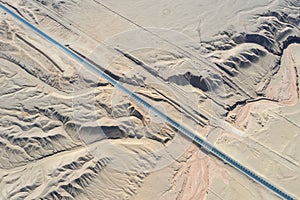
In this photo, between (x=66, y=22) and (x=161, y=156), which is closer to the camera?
(x=161, y=156)

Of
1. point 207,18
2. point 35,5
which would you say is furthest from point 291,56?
point 35,5

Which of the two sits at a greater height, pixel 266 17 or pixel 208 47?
pixel 266 17

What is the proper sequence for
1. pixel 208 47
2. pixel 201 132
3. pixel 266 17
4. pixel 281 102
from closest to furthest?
pixel 201 132, pixel 281 102, pixel 208 47, pixel 266 17

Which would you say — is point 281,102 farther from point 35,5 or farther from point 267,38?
point 35,5

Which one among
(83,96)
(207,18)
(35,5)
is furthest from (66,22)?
(207,18)

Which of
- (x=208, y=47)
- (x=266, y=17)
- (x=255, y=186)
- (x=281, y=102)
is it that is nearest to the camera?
(x=255, y=186)

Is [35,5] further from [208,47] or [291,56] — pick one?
[291,56]

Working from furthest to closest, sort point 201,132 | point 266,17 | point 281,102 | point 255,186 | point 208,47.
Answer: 1. point 266,17
2. point 208,47
3. point 281,102
4. point 201,132
5. point 255,186

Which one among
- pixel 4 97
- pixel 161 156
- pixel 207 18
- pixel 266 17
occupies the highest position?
pixel 266 17

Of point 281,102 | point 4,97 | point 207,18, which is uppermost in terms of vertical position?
point 207,18
